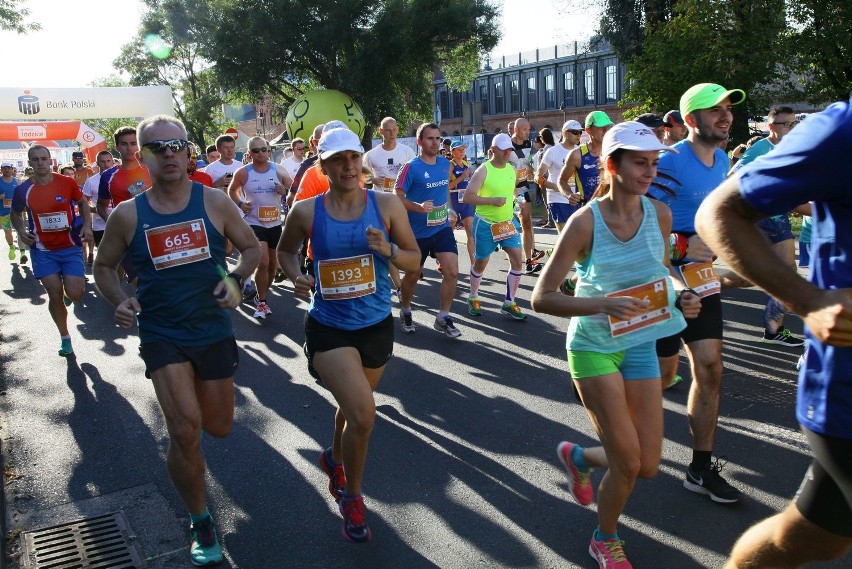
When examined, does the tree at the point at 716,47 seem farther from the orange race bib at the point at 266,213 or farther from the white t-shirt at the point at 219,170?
the orange race bib at the point at 266,213

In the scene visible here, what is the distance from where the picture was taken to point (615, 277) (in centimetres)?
333

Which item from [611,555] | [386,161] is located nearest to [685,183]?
[611,555]

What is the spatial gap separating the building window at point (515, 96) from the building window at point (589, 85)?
789cm

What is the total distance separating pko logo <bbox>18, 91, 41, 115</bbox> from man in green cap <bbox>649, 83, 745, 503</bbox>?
26.9 meters

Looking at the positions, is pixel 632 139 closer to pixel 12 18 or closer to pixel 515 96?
pixel 12 18

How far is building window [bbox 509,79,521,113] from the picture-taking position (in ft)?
217

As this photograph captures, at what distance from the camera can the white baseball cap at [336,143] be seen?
3.88 m

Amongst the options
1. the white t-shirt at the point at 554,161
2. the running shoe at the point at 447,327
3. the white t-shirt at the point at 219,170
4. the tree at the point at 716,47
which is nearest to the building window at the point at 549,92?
the tree at the point at 716,47

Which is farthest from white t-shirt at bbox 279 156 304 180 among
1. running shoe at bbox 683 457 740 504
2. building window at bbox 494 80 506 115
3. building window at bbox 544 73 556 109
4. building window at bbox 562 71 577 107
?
building window at bbox 494 80 506 115

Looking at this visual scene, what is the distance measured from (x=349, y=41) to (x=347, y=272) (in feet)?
96.1

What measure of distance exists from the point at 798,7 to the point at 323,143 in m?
15.2

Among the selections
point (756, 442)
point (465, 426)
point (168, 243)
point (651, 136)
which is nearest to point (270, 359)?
point (465, 426)

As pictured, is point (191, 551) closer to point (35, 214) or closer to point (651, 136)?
point (651, 136)

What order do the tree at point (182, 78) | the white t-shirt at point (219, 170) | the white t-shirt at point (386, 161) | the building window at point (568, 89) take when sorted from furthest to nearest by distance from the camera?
the building window at point (568, 89) < the tree at point (182, 78) < the white t-shirt at point (219, 170) < the white t-shirt at point (386, 161)
